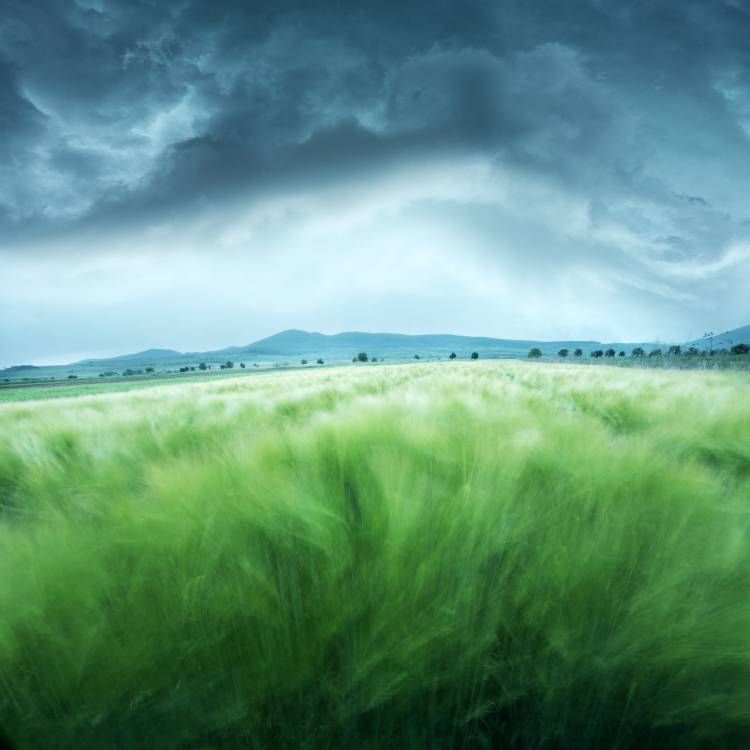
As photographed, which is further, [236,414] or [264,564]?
[236,414]

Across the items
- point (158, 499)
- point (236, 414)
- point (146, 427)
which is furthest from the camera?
point (236, 414)

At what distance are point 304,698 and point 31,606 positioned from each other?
0.43 metres

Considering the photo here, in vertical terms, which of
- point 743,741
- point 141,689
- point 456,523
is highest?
point 456,523

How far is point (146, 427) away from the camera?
1.84 metres

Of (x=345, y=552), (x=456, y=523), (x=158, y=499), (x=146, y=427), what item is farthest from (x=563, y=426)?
(x=146, y=427)

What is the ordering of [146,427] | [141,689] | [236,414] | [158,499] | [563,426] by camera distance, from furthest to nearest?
1. [236,414]
2. [146,427]
3. [563,426]
4. [158,499]
5. [141,689]

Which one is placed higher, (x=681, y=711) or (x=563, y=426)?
(x=563, y=426)

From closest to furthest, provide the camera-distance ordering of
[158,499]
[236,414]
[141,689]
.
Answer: [141,689], [158,499], [236,414]

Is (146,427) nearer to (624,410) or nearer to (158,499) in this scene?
(158,499)

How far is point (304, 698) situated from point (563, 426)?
1114 millimetres

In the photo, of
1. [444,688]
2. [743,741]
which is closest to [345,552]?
[444,688]

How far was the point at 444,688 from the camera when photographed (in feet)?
1.77

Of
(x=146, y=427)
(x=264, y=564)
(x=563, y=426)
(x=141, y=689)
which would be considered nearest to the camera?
(x=141, y=689)

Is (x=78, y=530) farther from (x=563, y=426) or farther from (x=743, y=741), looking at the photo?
(x=563, y=426)
